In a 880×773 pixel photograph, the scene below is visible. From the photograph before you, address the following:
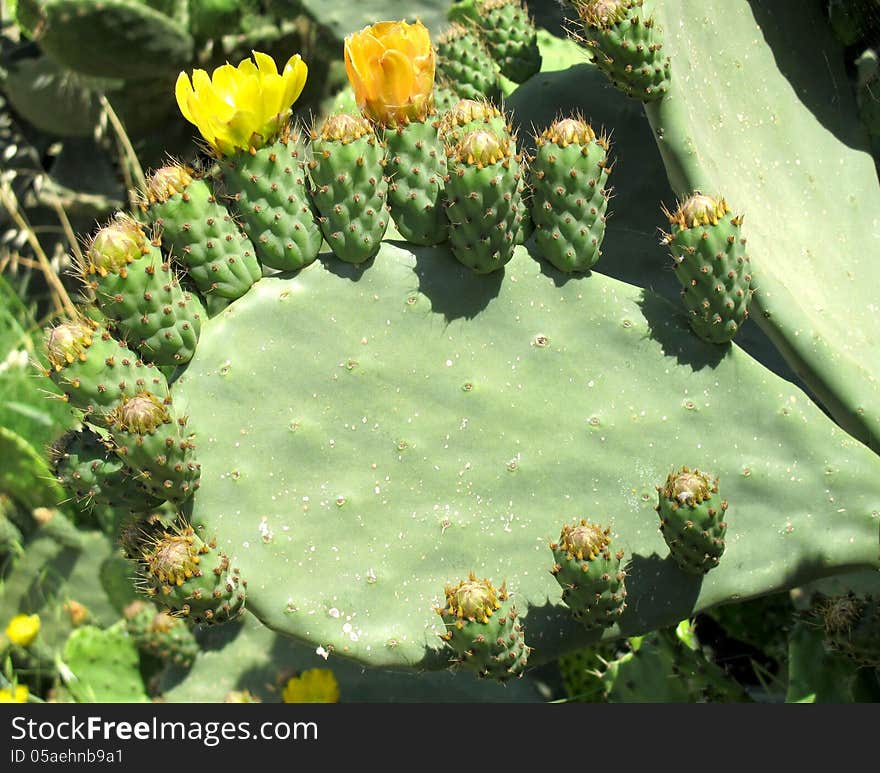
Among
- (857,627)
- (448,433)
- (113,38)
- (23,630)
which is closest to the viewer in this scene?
(448,433)

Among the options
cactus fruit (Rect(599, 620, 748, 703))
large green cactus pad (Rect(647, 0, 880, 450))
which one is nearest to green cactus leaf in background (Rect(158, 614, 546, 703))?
cactus fruit (Rect(599, 620, 748, 703))

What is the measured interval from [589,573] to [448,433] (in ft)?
1.09

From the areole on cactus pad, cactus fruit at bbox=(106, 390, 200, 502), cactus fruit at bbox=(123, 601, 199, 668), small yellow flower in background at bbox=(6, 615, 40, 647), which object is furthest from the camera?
small yellow flower in background at bbox=(6, 615, 40, 647)

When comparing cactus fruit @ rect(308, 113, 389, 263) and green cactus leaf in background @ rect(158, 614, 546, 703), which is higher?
cactus fruit @ rect(308, 113, 389, 263)

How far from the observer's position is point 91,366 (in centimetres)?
159

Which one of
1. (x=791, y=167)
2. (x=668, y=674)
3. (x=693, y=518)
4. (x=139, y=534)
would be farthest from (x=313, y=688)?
(x=791, y=167)

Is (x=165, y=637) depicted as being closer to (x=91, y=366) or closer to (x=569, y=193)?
(x=91, y=366)

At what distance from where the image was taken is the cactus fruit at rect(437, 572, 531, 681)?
5.28ft

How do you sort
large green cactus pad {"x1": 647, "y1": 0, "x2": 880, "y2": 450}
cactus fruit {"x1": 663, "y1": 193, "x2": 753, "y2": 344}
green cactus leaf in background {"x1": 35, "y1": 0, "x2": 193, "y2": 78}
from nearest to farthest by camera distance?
cactus fruit {"x1": 663, "y1": 193, "x2": 753, "y2": 344}, large green cactus pad {"x1": 647, "y1": 0, "x2": 880, "y2": 450}, green cactus leaf in background {"x1": 35, "y1": 0, "x2": 193, "y2": 78}

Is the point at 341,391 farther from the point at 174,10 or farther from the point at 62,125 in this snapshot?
the point at 62,125

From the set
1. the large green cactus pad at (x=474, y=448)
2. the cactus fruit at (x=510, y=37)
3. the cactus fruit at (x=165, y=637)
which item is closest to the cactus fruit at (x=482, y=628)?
the large green cactus pad at (x=474, y=448)

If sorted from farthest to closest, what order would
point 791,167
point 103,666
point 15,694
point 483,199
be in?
point 103,666 → point 15,694 → point 791,167 → point 483,199

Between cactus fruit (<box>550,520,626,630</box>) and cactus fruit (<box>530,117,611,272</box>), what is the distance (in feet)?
1.54

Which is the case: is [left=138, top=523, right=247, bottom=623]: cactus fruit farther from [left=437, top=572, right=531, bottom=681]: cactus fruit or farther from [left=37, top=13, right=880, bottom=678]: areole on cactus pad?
[left=437, top=572, right=531, bottom=681]: cactus fruit
